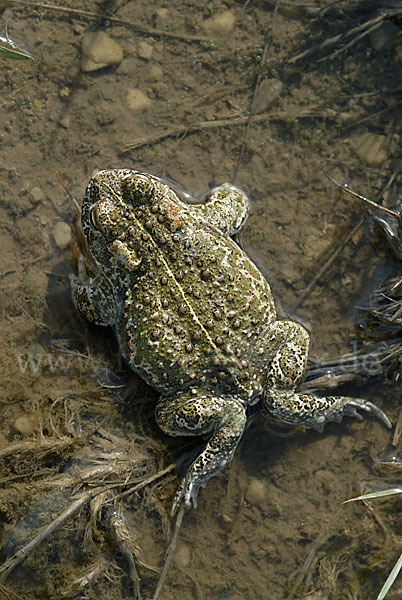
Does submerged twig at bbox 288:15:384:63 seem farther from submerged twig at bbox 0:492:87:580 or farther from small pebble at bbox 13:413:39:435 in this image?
submerged twig at bbox 0:492:87:580

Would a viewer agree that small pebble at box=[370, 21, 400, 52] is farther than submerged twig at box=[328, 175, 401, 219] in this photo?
Yes

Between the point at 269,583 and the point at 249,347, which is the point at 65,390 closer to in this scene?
the point at 249,347

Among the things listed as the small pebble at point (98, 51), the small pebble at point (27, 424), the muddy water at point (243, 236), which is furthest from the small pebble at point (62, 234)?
the small pebble at point (27, 424)

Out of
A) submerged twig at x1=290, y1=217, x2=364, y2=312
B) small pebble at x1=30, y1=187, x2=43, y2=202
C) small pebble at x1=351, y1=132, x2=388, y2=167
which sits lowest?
submerged twig at x1=290, y1=217, x2=364, y2=312

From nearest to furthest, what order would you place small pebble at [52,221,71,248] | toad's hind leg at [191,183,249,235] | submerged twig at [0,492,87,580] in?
submerged twig at [0,492,87,580] → toad's hind leg at [191,183,249,235] → small pebble at [52,221,71,248]

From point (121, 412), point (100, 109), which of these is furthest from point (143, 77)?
point (121, 412)

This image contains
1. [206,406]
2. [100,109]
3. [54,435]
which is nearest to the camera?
[206,406]

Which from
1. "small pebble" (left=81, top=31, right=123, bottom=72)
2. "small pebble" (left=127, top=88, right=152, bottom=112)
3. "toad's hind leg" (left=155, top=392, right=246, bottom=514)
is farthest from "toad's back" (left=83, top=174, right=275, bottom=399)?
"small pebble" (left=81, top=31, right=123, bottom=72)

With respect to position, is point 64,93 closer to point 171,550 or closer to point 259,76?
point 259,76
